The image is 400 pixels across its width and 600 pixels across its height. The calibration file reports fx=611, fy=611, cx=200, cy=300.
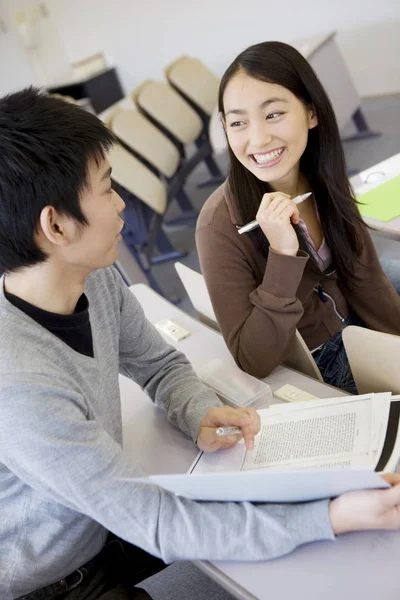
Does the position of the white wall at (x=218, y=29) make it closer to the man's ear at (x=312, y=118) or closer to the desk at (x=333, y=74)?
the desk at (x=333, y=74)

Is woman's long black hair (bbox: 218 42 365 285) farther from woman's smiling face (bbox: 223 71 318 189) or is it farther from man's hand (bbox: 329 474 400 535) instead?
man's hand (bbox: 329 474 400 535)

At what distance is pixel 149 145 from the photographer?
3930 mm

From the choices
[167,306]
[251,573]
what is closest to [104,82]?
[167,306]

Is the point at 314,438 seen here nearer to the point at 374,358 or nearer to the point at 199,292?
the point at 374,358

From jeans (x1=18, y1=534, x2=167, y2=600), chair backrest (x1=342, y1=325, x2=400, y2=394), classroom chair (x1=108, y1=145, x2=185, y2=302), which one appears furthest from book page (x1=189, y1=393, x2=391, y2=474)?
classroom chair (x1=108, y1=145, x2=185, y2=302)

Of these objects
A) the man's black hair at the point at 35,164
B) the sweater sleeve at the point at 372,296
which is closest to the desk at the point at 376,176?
the sweater sleeve at the point at 372,296

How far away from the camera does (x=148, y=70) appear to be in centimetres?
668

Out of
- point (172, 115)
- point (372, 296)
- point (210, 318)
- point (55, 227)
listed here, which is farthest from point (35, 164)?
point (172, 115)

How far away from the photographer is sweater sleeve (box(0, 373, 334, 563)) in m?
0.90

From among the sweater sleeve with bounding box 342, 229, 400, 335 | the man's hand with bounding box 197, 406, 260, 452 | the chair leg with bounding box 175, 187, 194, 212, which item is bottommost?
the chair leg with bounding box 175, 187, 194, 212

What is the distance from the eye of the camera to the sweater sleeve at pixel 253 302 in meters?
1.34

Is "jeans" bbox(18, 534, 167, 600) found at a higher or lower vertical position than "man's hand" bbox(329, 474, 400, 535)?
lower

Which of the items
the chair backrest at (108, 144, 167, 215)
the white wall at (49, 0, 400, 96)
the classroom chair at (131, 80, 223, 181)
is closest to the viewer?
the chair backrest at (108, 144, 167, 215)

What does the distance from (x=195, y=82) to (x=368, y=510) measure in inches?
170
